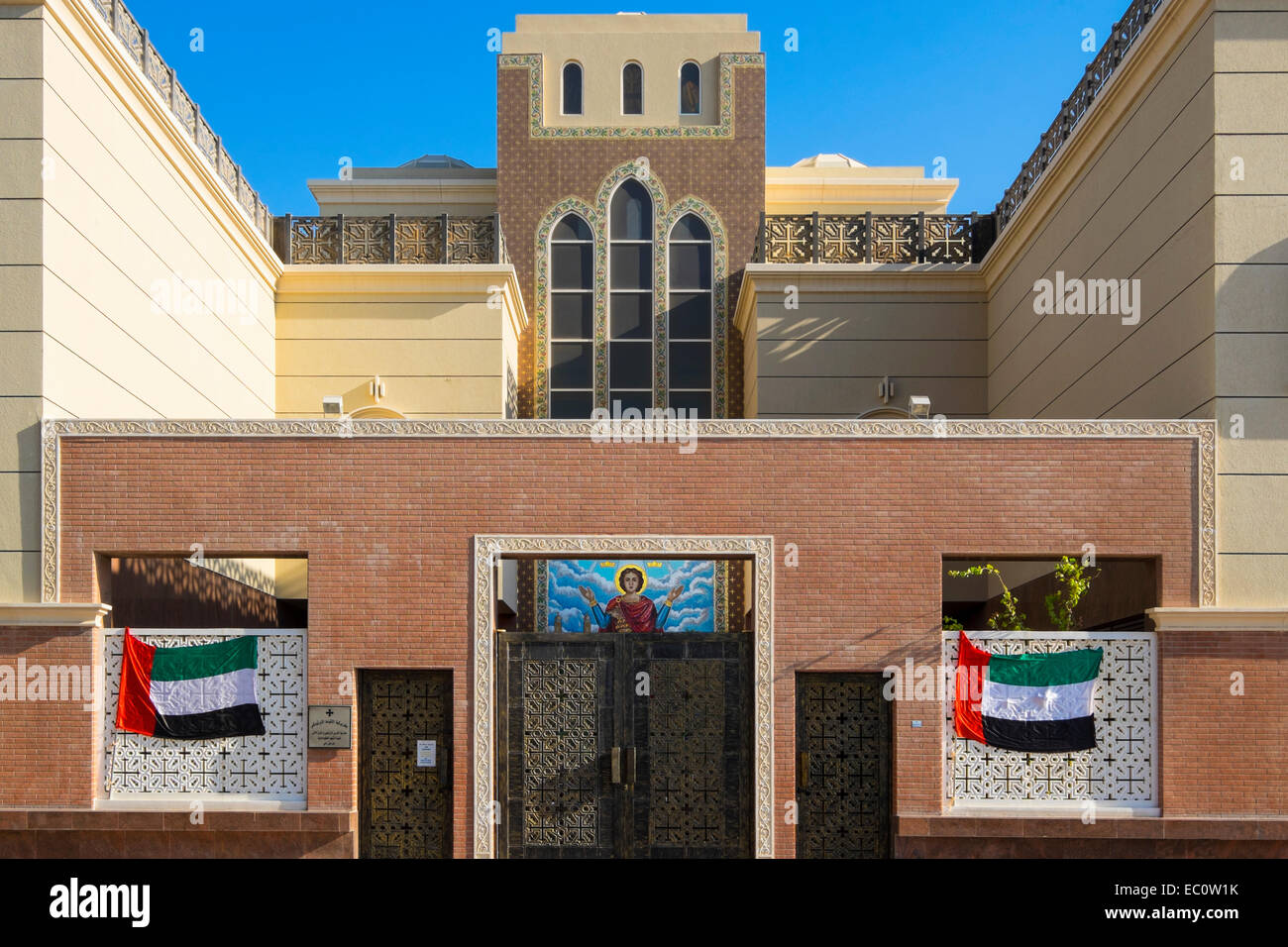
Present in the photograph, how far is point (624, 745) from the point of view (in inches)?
504

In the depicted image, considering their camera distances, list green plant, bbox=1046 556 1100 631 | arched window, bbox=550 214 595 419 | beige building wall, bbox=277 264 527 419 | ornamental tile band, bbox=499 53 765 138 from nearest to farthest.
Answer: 1. green plant, bbox=1046 556 1100 631
2. beige building wall, bbox=277 264 527 419
3. arched window, bbox=550 214 595 419
4. ornamental tile band, bbox=499 53 765 138

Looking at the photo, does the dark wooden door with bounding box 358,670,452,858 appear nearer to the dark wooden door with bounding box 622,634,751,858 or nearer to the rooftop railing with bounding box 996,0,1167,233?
the dark wooden door with bounding box 622,634,751,858

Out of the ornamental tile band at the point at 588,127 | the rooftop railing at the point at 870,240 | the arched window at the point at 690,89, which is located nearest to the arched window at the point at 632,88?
the ornamental tile band at the point at 588,127

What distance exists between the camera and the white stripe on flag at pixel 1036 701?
12.4m

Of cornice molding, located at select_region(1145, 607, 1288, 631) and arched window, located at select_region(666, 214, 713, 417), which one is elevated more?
arched window, located at select_region(666, 214, 713, 417)

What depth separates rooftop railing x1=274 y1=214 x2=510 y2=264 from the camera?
19.7 metres

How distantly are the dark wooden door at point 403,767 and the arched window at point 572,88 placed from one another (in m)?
13.1

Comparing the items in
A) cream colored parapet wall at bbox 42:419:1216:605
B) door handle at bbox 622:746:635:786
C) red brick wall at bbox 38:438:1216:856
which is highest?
cream colored parapet wall at bbox 42:419:1216:605

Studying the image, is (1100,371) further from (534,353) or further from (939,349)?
(534,353)

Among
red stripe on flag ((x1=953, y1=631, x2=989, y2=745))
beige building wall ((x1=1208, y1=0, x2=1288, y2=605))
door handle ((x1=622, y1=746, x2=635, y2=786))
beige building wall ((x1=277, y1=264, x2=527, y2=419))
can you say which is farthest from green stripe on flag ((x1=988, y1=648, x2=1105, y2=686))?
beige building wall ((x1=277, y1=264, x2=527, y2=419))

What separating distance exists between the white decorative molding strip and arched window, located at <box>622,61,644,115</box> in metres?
12.1

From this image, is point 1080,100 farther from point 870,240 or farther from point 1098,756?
point 1098,756

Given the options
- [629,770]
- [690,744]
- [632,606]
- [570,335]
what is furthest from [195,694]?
[570,335]
